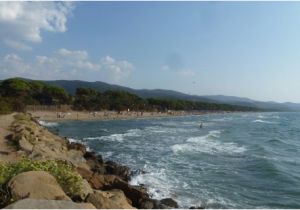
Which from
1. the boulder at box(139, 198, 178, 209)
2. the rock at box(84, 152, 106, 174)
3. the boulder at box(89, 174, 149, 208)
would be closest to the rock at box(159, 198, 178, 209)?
the boulder at box(139, 198, 178, 209)

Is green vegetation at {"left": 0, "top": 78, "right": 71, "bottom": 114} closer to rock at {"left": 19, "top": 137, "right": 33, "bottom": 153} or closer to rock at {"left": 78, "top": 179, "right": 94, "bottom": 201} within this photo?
rock at {"left": 19, "top": 137, "right": 33, "bottom": 153}

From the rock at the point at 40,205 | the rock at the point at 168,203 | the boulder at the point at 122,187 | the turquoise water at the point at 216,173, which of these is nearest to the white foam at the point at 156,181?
the turquoise water at the point at 216,173

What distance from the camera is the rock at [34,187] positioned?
8094 mm

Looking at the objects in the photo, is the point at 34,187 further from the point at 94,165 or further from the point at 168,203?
the point at 94,165

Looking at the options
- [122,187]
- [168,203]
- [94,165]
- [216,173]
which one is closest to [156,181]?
[94,165]

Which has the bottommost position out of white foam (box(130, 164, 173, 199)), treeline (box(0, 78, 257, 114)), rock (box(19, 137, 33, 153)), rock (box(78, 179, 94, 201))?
white foam (box(130, 164, 173, 199))

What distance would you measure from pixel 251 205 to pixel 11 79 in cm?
9266

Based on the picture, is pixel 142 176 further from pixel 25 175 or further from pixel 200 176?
pixel 25 175

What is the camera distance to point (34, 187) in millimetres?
8266

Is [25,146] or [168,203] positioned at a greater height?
[25,146]

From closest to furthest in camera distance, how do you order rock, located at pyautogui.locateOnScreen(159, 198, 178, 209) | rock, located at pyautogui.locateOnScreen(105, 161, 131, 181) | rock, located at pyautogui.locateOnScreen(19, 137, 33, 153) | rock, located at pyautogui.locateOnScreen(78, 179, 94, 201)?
rock, located at pyautogui.locateOnScreen(78, 179, 94, 201) → rock, located at pyautogui.locateOnScreen(159, 198, 178, 209) → rock, located at pyautogui.locateOnScreen(19, 137, 33, 153) → rock, located at pyautogui.locateOnScreen(105, 161, 131, 181)

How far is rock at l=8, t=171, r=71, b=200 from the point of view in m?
8.09

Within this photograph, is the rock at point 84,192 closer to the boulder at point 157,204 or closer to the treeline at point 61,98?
the boulder at point 157,204

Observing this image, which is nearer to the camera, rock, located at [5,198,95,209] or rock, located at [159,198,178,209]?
rock, located at [5,198,95,209]
